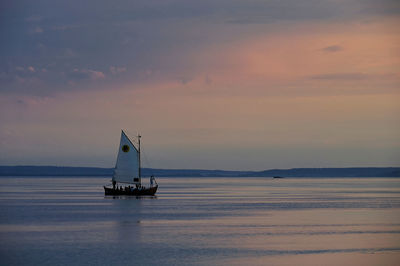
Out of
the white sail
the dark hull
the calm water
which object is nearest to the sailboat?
the white sail

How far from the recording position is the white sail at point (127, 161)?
79.3 m

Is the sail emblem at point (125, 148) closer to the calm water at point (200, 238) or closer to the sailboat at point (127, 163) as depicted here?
the sailboat at point (127, 163)

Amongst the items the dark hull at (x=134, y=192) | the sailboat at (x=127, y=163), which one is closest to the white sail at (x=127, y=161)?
the sailboat at (x=127, y=163)

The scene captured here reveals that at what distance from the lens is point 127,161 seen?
260ft

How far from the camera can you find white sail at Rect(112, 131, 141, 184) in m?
79.3

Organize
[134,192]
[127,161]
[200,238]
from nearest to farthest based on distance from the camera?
1. [200,238]
2. [127,161]
3. [134,192]

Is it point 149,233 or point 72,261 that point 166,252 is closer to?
point 72,261

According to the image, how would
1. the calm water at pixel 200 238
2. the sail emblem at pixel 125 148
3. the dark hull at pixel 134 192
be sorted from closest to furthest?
the calm water at pixel 200 238 < the sail emblem at pixel 125 148 < the dark hull at pixel 134 192

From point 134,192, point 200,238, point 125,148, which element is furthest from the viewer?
point 134,192

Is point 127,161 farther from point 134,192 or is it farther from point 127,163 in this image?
point 134,192

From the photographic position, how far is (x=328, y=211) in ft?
188

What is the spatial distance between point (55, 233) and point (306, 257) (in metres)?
16.3

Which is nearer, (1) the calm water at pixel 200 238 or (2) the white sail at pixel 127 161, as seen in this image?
(1) the calm water at pixel 200 238

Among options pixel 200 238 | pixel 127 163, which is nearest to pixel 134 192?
pixel 127 163
